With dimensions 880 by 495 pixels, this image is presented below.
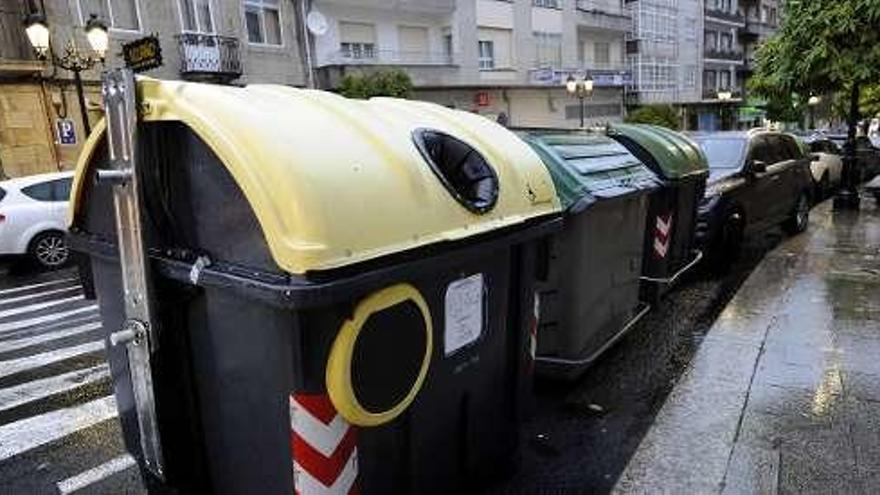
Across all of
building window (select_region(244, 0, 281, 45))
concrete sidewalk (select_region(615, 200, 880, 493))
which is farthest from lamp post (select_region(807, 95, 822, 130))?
building window (select_region(244, 0, 281, 45))

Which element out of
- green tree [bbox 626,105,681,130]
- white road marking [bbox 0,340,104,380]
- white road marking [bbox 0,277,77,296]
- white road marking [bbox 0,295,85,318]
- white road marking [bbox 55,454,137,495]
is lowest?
white road marking [bbox 0,277,77,296]

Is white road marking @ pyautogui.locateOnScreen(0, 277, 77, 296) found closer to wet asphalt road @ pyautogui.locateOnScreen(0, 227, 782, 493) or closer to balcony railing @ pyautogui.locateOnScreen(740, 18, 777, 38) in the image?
wet asphalt road @ pyautogui.locateOnScreen(0, 227, 782, 493)

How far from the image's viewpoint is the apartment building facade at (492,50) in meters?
25.8

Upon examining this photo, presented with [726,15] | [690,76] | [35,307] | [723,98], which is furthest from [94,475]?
[726,15]

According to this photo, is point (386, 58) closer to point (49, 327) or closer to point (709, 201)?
point (709, 201)

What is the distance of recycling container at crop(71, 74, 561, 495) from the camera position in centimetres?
215

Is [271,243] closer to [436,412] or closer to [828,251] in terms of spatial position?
[436,412]

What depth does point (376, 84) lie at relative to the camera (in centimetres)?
2344

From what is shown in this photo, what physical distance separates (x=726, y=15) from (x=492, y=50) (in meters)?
29.9

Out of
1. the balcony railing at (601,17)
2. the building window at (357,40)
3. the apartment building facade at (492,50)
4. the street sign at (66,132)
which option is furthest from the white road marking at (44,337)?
the balcony railing at (601,17)

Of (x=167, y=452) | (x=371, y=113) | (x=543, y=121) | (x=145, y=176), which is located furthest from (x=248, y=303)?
(x=543, y=121)

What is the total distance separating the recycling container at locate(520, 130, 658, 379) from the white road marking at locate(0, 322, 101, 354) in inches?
197

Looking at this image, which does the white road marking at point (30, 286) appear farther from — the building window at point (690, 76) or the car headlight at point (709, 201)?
the building window at point (690, 76)

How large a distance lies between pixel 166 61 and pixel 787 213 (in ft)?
53.3
